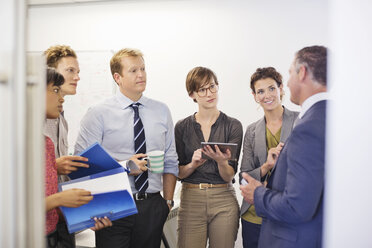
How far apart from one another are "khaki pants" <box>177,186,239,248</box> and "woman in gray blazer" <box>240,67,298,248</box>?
0.30 feet

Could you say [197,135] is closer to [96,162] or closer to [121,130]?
[121,130]

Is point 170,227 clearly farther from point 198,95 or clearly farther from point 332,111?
point 332,111

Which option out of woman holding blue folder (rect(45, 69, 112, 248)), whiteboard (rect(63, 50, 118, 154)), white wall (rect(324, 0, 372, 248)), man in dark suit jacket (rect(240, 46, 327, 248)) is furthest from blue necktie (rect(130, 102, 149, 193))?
whiteboard (rect(63, 50, 118, 154))

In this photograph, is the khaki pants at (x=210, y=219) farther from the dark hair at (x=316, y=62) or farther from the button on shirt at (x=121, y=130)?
the dark hair at (x=316, y=62)

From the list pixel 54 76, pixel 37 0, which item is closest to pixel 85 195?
pixel 54 76

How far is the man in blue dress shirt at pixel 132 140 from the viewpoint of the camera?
2023 millimetres

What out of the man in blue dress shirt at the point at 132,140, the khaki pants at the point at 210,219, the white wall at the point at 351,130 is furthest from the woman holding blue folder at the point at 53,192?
the white wall at the point at 351,130

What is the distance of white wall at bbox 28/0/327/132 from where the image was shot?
10.1 ft

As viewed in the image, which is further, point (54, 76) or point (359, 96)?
point (54, 76)

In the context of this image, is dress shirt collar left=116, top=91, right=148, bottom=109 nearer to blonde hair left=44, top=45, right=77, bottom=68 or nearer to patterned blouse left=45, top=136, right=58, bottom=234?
blonde hair left=44, top=45, right=77, bottom=68

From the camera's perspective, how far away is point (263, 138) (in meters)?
2.36

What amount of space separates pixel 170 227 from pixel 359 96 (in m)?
2.42

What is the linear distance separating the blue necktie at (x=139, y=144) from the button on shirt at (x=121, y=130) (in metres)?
0.02

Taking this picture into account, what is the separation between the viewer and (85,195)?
4.85ft
